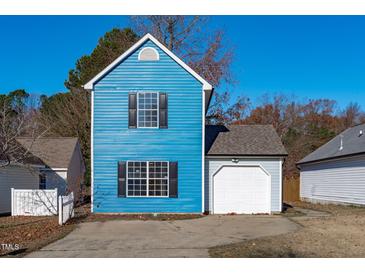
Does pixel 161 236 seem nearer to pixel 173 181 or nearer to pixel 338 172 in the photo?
pixel 173 181

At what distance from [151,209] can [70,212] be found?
3.45m

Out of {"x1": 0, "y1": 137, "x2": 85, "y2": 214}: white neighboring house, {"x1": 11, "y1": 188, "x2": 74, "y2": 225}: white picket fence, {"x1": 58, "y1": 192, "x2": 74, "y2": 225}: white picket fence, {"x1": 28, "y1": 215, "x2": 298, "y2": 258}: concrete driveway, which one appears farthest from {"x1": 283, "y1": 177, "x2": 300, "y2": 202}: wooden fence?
{"x1": 58, "y1": 192, "x2": 74, "y2": 225}: white picket fence

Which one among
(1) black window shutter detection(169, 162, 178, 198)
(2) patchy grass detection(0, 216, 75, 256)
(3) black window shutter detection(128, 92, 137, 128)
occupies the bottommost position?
(2) patchy grass detection(0, 216, 75, 256)

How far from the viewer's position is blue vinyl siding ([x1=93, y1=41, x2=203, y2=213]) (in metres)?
17.7

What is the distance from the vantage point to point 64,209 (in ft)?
48.7

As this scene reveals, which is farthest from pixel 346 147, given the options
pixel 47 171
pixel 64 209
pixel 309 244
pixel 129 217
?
pixel 47 171

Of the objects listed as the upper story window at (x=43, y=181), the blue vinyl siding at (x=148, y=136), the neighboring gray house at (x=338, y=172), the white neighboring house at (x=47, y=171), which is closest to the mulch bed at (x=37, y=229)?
the blue vinyl siding at (x=148, y=136)

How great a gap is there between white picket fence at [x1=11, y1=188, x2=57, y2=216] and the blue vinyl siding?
7.69 feet

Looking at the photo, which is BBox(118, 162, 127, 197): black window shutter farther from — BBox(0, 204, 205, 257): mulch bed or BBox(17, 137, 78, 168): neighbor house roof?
BBox(17, 137, 78, 168): neighbor house roof

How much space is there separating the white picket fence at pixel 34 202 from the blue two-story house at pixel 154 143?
2.30 meters

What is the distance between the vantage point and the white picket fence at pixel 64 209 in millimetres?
14379

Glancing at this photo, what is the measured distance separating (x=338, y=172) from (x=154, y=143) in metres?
13.0

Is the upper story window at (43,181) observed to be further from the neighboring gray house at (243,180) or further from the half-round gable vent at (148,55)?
the neighboring gray house at (243,180)

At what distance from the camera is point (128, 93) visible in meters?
17.9
